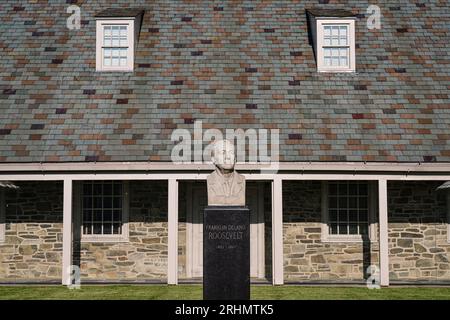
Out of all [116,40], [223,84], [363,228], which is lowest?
[363,228]

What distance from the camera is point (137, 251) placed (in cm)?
1791

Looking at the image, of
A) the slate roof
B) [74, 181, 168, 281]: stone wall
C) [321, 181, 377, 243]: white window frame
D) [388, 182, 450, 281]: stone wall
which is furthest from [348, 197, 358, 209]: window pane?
[74, 181, 168, 281]: stone wall

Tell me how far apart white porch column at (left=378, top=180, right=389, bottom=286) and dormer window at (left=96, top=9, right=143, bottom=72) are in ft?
22.6

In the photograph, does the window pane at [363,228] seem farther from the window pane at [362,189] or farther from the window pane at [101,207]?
the window pane at [101,207]

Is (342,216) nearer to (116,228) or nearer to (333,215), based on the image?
(333,215)

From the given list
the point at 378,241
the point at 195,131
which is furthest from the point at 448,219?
the point at 195,131

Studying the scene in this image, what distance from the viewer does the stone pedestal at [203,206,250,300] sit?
497 inches

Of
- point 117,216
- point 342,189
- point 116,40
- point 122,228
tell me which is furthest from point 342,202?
point 116,40

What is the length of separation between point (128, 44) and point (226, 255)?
836cm

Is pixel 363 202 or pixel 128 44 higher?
pixel 128 44

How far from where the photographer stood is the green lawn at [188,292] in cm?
1495

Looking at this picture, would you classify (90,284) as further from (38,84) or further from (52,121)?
(38,84)

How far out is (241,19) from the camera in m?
20.4

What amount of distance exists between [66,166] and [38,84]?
298cm
